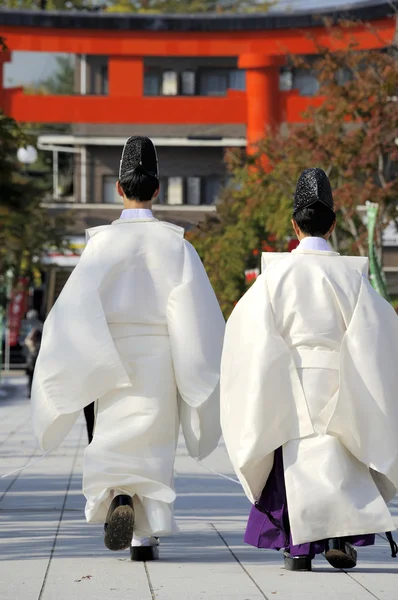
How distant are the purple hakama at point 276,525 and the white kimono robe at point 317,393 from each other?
0.20ft

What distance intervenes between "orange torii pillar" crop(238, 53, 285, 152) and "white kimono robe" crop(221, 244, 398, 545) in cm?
4012

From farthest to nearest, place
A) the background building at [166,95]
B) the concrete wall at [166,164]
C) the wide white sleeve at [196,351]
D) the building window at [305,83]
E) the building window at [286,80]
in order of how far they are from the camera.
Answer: the concrete wall at [166,164] → the building window at [305,83] → the building window at [286,80] → the background building at [166,95] → the wide white sleeve at [196,351]

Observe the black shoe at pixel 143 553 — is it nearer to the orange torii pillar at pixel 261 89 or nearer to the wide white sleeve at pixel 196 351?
the wide white sleeve at pixel 196 351

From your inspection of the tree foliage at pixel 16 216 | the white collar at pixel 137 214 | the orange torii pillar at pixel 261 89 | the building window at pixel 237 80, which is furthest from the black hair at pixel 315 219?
the building window at pixel 237 80

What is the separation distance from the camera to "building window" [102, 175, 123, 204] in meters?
50.6

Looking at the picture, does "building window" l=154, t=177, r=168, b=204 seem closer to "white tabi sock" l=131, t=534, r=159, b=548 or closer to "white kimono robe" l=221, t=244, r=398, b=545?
"white tabi sock" l=131, t=534, r=159, b=548

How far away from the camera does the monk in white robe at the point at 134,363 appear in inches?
284

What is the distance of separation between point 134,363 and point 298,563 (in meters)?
1.46

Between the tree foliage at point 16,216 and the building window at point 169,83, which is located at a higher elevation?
the building window at point 169,83

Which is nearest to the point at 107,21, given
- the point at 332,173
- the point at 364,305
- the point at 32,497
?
the point at 332,173

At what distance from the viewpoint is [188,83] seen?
2000 inches

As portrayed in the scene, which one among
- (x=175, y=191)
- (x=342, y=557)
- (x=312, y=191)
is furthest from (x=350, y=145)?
(x=175, y=191)

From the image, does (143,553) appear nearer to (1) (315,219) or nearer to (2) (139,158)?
(1) (315,219)

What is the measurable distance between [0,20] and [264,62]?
9406 millimetres
